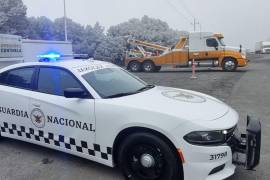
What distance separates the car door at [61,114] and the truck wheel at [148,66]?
1918 cm

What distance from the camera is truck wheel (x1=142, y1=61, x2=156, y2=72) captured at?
24.0 metres

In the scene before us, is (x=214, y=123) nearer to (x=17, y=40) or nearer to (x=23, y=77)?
(x=23, y=77)

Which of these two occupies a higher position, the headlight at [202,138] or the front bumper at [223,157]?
the headlight at [202,138]

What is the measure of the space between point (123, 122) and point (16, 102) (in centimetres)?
188

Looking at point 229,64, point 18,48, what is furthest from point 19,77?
point 229,64

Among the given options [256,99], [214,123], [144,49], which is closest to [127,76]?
[214,123]

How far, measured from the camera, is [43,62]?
507 centimetres

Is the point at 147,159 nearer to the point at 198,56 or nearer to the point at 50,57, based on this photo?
the point at 50,57

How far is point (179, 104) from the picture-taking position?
4.07m

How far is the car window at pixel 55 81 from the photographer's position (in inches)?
183

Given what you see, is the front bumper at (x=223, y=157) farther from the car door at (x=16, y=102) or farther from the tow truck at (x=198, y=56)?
the tow truck at (x=198, y=56)

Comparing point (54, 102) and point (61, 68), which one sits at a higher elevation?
point (61, 68)

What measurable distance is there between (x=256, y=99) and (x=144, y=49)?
16.4 meters

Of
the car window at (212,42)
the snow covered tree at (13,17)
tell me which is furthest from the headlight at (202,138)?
the snow covered tree at (13,17)
